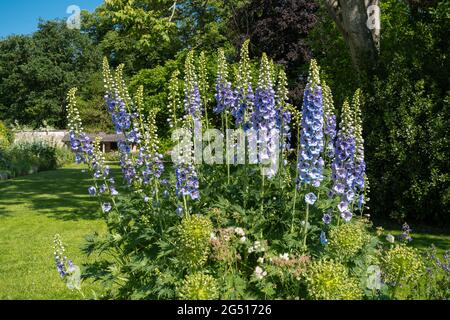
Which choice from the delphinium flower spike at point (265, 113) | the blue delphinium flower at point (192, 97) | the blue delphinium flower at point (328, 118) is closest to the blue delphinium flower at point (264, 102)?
the delphinium flower spike at point (265, 113)

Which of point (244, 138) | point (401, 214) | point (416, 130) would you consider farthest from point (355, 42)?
point (244, 138)

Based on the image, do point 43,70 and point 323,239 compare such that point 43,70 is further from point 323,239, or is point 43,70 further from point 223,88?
point 323,239

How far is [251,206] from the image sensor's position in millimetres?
4535

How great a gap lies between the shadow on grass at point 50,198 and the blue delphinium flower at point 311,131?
22.4ft

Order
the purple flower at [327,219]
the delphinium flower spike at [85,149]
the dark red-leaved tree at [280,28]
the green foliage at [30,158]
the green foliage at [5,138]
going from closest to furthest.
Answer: the purple flower at [327,219], the delphinium flower spike at [85,149], the dark red-leaved tree at [280,28], the green foliage at [30,158], the green foliage at [5,138]

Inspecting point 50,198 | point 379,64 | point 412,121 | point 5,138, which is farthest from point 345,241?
point 5,138

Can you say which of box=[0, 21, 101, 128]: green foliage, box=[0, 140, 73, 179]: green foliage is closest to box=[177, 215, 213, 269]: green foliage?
box=[0, 140, 73, 179]: green foliage

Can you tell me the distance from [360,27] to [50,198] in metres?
11.2

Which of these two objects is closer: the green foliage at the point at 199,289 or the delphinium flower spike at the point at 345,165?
the green foliage at the point at 199,289

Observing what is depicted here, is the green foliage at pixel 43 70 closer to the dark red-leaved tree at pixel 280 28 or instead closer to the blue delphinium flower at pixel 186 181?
the dark red-leaved tree at pixel 280 28

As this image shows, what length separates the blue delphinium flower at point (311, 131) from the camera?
3969 millimetres

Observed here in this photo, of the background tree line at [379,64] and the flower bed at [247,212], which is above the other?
the background tree line at [379,64]

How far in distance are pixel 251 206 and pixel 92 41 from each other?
5552cm
